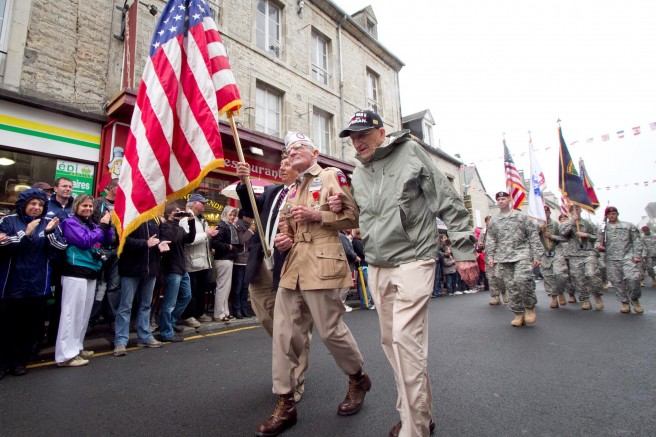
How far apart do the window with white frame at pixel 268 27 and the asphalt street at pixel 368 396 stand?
1143 centimetres

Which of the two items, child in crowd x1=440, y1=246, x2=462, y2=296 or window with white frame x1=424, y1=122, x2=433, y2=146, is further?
window with white frame x1=424, y1=122, x2=433, y2=146

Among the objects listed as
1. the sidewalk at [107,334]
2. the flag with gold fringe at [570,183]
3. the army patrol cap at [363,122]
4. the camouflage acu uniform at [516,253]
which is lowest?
the sidewalk at [107,334]

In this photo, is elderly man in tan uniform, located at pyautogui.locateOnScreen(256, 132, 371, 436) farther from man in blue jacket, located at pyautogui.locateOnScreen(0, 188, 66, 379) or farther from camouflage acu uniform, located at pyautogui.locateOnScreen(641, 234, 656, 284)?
camouflage acu uniform, located at pyautogui.locateOnScreen(641, 234, 656, 284)

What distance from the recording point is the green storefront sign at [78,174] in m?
8.22

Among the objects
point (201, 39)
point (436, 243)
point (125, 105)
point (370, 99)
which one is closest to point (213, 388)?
point (436, 243)

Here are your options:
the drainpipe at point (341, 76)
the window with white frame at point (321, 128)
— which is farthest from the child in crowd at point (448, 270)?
the window with white frame at point (321, 128)

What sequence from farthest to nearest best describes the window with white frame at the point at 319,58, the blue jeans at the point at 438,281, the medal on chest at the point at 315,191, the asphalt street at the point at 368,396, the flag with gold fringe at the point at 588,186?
the window with white frame at the point at 319,58, the blue jeans at the point at 438,281, the flag with gold fringe at the point at 588,186, the medal on chest at the point at 315,191, the asphalt street at the point at 368,396

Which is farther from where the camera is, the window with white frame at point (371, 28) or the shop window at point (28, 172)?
the window with white frame at point (371, 28)

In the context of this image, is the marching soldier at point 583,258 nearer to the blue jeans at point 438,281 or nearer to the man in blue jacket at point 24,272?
the blue jeans at point 438,281

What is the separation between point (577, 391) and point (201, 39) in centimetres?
459

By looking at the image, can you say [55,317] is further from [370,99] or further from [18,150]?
[370,99]

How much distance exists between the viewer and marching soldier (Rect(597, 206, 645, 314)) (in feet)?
23.5

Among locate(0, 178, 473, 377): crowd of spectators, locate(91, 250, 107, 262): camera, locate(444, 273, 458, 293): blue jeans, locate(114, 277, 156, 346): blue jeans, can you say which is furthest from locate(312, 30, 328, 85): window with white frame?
locate(91, 250, 107, 262): camera

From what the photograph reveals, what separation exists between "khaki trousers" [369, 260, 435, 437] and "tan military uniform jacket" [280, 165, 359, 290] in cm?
36
